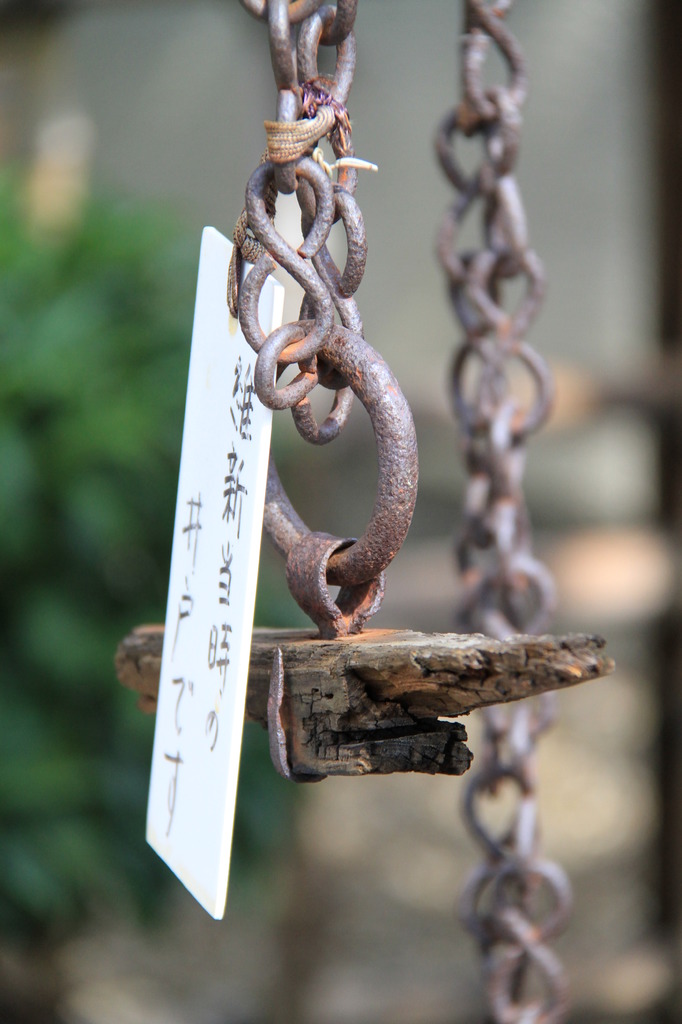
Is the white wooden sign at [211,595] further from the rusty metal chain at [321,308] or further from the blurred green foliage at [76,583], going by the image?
the blurred green foliage at [76,583]

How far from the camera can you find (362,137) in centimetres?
292

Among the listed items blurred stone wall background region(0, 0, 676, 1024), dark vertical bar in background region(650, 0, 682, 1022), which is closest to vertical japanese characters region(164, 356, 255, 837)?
dark vertical bar in background region(650, 0, 682, 1022)

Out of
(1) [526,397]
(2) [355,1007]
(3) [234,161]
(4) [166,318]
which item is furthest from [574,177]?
(2) [355,1007]

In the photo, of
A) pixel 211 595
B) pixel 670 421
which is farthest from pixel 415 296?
pixel 211 595

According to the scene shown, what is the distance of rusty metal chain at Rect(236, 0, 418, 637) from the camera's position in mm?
383

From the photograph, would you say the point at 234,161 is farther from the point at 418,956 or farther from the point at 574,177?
the point at 418,956

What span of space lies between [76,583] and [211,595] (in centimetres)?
120

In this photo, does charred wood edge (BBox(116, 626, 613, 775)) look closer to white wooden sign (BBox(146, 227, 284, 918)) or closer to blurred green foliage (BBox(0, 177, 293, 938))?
white wooden sign (BBox(146, 227, 284, 918))

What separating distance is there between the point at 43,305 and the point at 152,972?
4.96 feet

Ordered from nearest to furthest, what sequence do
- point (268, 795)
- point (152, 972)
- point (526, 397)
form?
point (268, 795) → point (526, 397) → point (152, 972)

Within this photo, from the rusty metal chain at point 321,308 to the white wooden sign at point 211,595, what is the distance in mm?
22

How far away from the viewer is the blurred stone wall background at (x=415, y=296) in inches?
95.3

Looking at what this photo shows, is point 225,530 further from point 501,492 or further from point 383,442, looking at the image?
point 501,492

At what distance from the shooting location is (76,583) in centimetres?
159
